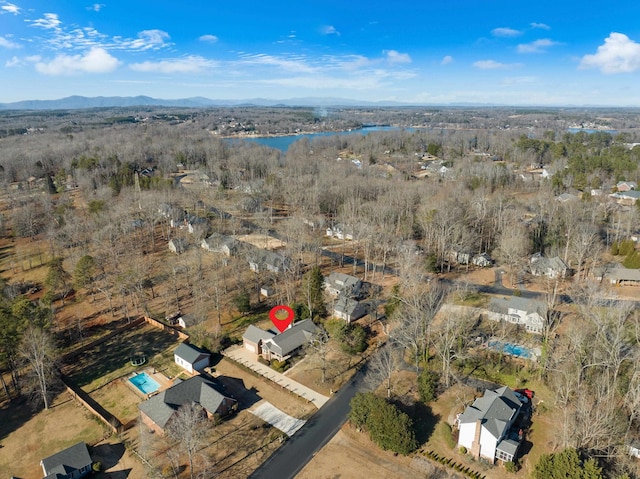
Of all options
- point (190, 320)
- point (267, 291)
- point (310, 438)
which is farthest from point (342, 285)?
point (310, 438)

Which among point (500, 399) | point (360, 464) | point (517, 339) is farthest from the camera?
point (517, 339)

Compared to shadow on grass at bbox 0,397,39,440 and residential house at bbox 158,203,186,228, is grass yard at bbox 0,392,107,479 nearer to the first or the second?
shadow on grass at bbox 0,397,39,440

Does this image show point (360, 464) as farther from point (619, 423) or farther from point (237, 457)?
point (619, 423)

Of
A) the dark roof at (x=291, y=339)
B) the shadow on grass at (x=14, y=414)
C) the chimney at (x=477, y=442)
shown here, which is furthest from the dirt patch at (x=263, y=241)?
the chimney at (x=477, y=442)

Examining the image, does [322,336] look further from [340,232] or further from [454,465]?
[340,232]

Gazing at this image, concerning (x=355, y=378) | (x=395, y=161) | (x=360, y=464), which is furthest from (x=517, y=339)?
(x=395, y=161)
